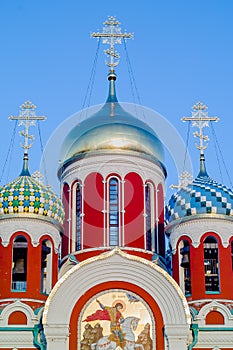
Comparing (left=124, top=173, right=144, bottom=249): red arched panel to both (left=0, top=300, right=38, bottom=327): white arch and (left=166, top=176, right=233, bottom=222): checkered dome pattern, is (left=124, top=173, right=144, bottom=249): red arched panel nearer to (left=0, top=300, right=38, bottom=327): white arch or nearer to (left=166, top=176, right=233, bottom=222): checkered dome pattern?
(left=166, top=176, right=233, bottom=222): checkered dome pattern

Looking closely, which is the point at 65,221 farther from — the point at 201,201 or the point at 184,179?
the point at 201,201

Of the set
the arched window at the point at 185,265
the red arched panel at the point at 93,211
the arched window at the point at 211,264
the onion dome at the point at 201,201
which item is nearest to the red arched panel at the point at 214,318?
the arched window at the point at 211,264

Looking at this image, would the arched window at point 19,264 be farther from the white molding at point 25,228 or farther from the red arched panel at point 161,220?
the red arched panel at point 161,220

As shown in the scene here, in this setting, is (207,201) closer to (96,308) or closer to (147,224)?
(147,224)

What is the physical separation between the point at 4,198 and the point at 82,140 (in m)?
3.39

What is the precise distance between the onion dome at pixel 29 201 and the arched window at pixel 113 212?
1.67 m

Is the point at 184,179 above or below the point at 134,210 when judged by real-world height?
above

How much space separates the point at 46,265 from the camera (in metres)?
19.7

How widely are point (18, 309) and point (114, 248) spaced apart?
2.53 m

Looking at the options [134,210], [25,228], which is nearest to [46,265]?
[25,228]

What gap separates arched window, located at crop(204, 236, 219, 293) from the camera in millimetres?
19547

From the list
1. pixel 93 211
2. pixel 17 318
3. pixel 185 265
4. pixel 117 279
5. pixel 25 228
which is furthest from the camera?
pixel 93 211

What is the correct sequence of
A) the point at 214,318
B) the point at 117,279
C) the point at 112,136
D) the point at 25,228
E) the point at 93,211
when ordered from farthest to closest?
the point at 112,136
the point at 93,211
the point at 25,228
the point at 214,318
the point at 117,279

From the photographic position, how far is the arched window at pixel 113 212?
21.0m
